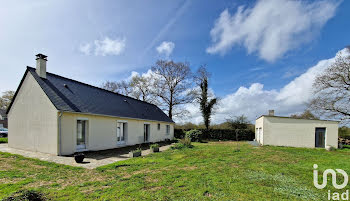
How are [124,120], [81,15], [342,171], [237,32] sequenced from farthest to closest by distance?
[124,120]
[237,32]
[81,15]
[342,171]

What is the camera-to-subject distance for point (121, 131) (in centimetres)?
1488

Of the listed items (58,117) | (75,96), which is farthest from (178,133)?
(58,117)

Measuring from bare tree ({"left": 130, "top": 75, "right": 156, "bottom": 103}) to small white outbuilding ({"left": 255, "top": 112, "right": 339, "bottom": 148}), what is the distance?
19.6 metres

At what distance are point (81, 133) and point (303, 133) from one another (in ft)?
65.5

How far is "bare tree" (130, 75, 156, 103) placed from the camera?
3073cm

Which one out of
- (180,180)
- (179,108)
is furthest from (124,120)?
(179,108)

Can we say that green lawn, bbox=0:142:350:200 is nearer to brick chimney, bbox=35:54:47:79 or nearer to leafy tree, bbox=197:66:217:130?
brick chimney, bbox=35:54:47:79

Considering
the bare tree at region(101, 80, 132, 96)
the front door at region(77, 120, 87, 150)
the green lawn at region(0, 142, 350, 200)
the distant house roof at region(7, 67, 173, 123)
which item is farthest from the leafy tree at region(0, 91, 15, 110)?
the green lawn at region(0, 142, 350, 200)

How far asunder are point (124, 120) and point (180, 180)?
34.0 ft

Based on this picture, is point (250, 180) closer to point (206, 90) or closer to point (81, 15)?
point (81, 15)

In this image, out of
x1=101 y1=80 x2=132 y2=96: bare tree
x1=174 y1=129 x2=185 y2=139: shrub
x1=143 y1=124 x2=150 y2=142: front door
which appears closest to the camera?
x1=143 y1=124 x2=150 y2=142: front door

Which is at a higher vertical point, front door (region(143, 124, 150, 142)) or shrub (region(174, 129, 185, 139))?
front door (region(143, 124, 150, 142))

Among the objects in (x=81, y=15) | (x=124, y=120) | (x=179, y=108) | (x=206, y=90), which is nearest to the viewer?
(x=81, y=15)

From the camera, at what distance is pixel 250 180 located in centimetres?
577
